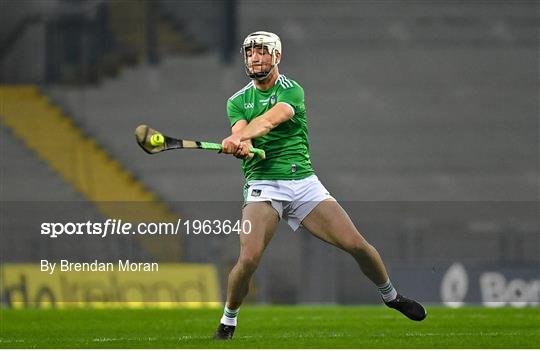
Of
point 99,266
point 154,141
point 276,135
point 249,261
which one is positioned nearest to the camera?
point 154,141

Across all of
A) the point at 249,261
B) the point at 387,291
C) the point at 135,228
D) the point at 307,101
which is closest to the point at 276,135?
the point at 249,261

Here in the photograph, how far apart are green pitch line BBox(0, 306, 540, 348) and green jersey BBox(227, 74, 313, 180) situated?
41.5 inches

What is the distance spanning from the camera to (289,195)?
859 cm

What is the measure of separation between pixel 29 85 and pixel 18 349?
14967 millimetres

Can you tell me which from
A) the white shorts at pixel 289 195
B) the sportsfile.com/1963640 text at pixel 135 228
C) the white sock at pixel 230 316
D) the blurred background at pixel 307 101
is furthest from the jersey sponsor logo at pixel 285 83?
the blurred background at pixel 307 101

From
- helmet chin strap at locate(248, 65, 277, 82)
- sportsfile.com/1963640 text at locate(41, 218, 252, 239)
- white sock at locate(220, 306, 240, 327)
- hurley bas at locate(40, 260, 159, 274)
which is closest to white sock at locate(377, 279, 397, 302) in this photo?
white sock at locate(220, 306, 240, 327)

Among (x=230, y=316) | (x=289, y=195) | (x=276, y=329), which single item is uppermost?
(x=289, y=195)

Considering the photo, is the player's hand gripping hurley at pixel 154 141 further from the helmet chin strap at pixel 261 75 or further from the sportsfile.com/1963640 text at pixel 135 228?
the sportsfile.com/1963640 text at pixel 135 228

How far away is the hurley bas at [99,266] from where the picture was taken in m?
Answer: 17.0

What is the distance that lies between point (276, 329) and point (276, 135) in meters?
2.11

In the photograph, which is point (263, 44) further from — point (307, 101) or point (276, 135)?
point (307, 101)

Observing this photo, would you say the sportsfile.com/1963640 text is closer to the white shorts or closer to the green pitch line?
the green pitch line

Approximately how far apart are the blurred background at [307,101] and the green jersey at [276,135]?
11395mm

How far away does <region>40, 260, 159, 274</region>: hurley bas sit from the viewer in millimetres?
16953
